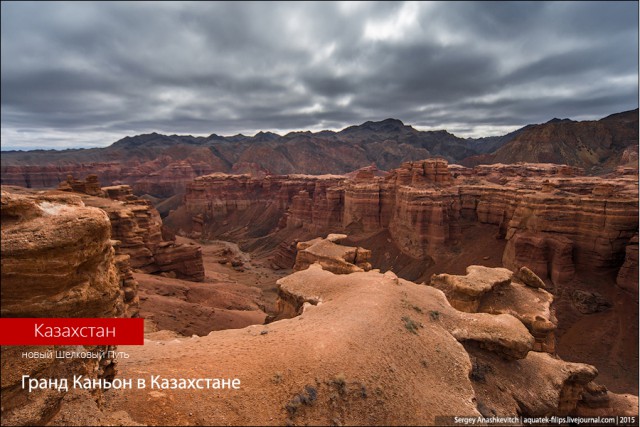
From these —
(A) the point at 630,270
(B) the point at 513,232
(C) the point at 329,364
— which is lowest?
(A) the point at 630,270

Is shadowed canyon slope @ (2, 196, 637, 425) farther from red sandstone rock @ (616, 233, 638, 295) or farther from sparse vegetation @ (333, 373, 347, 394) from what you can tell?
red sandstone rock @ (616, 233, 638, 295)

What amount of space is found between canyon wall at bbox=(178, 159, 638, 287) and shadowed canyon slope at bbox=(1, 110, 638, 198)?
47.4 metres

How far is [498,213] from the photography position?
124ft

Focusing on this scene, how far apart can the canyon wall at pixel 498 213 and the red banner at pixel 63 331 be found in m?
32.5

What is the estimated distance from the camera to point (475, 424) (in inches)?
370

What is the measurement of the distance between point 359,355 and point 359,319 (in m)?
2.02

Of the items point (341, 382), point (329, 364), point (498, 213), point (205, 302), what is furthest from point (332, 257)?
point (498, 213)

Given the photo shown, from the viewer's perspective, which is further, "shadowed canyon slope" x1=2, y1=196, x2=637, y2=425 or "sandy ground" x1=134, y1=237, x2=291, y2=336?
"sandy ground" x1=134, y1=237, x2=291, y2=336

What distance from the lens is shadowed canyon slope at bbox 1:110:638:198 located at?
4021 inches

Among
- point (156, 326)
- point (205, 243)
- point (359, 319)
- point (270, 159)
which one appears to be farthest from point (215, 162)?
point (359, 319)

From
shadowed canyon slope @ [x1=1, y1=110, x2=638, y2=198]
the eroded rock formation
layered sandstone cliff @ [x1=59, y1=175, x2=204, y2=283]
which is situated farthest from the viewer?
shadowed canyon slope @ [x1=1, y1=110, x2=638, y2=198]

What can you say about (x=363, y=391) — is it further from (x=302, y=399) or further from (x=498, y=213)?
(x=498, y=213)

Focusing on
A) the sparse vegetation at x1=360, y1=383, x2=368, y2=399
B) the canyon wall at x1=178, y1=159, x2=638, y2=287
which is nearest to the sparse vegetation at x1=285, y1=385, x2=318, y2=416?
the sparse vegetation at x1=360, y1=383, x2=368, y2=399

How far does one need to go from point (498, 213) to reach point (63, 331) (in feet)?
136
